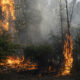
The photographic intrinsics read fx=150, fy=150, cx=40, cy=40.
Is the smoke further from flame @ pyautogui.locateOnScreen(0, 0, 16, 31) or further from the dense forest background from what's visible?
flame @ pyautogui.locateOnScreen(0, 0, 16, 31)

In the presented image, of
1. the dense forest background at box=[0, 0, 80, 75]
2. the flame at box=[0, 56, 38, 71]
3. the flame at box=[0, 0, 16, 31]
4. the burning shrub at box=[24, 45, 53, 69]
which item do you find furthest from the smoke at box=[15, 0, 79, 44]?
the flame at box=[0, 56, 38, 71]

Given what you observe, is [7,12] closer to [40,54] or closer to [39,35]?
[39,35]

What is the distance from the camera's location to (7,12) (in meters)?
27.6

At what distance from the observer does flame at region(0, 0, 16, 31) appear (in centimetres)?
2641

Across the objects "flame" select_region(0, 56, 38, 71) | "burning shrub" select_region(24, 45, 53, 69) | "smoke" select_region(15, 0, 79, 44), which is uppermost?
"smoke" select_region(15, 0, 79, 44)

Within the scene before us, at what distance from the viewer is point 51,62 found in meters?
16.2

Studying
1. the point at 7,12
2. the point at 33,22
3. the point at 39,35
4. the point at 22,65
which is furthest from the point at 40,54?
the point at 39,35

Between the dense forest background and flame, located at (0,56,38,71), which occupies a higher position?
the dense forest background

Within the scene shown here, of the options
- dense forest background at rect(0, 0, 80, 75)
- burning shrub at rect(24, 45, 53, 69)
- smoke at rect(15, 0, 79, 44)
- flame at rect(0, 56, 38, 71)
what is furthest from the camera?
smoke at rect(15, 0, 79, 44)

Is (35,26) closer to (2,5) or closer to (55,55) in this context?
(2,5)

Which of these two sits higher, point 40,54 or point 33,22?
point 33,22

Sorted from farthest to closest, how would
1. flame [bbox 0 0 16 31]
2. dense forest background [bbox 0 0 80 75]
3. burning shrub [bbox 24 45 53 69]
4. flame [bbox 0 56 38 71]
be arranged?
flame [bbox 0 0 16 31], burning shrub [bbox 24 45 53 69], flame [bbox 0 56 38 71], dense forest background [bbox 0 0 80 75]

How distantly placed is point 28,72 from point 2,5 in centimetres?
1731

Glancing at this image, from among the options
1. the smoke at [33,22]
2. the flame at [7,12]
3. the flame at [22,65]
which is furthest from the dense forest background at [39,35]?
the flame at [7,12]
